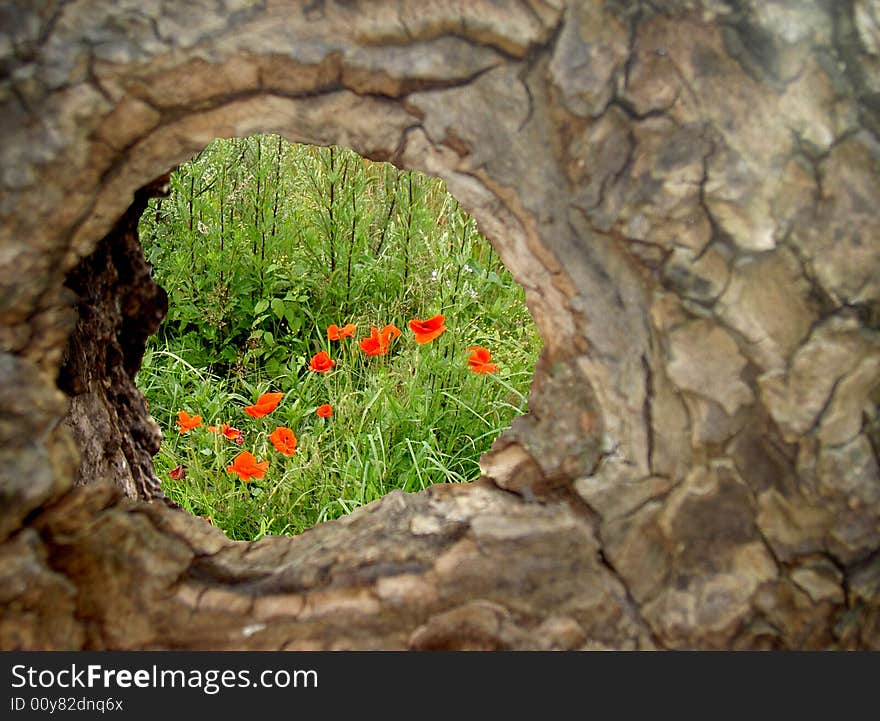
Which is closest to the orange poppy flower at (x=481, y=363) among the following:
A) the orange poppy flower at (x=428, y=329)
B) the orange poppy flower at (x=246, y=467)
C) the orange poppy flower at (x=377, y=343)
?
the orange poppy flower at (x=428, y=329)

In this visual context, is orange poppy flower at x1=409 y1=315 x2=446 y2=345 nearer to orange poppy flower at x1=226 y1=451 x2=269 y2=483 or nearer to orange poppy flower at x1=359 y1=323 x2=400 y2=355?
orange poppy flower at x1=359 y1=323 x2=400 y2=355

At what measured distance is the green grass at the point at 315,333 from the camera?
2.58 meters

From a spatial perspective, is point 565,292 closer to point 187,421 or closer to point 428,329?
point 428,329

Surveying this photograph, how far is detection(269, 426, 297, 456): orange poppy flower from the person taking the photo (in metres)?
2.49

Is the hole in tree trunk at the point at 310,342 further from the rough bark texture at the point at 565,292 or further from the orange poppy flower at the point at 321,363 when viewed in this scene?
the rough bark texture at the point at 565,292

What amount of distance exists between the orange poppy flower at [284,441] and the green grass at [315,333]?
5cm

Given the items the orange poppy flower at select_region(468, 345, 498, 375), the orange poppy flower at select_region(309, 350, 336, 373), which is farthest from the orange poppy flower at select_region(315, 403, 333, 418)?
the orange poppy flower at select_region(468, 345, 498, 375)

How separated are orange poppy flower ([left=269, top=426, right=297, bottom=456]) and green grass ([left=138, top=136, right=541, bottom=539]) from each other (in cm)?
5

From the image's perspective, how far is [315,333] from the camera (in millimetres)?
3268

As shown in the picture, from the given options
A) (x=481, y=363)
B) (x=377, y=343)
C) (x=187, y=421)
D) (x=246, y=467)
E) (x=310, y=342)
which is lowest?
(x=246, y=467)

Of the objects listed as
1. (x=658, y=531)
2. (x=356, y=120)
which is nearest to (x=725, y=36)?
(x=356, y=120)

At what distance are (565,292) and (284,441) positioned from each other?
137 cm

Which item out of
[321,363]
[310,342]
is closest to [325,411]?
[321,363]

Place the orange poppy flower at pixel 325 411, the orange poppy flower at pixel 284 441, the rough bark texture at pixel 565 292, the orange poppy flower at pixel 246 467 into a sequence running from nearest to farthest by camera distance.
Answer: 1. the rough bark texture at pixel 565 292
2. the orange poppy flower at pixel 246 467
3. the orange poppy flower at pixel 284 441
4. the orange poppy flower at pixel 325 411
